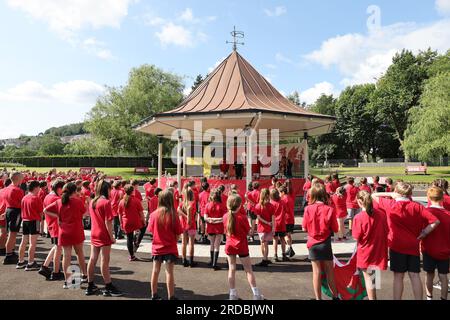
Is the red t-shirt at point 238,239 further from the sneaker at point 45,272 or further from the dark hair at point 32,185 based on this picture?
the dark hair at point 32,185

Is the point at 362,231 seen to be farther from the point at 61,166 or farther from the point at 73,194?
the point at 61,166

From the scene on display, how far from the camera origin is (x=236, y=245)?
5398 mm

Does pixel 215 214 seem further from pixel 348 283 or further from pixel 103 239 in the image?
pixel 348 283

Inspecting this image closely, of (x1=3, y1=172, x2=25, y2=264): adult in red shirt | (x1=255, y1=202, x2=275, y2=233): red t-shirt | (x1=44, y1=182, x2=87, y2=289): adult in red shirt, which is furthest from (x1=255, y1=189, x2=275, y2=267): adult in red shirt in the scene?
(x1=3, y1=172, x2=25, y2=264): adult in red shirt

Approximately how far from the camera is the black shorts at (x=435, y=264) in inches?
195

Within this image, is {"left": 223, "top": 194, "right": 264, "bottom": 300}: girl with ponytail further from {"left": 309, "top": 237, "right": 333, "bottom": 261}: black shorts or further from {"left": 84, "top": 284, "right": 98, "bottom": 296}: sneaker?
{"left": 84, "top": 284, "right": 98, "bottom": 296}: sneaker

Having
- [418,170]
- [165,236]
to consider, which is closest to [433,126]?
[418,170]

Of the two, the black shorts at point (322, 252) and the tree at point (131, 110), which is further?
the tree at point (131, 110)

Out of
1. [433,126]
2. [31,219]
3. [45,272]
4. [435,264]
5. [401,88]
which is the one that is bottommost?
[45,272]

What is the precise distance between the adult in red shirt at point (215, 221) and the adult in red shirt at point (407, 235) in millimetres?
3467

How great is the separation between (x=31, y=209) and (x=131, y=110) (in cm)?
3459

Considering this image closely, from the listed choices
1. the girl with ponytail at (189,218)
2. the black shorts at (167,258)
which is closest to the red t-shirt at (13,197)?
the girl with ponytail at (189,218)

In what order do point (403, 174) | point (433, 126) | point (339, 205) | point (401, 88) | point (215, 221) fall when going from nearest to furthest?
point (215, 221), point (339, 205), point (433, 126), point (403, 174), point (401, 88)

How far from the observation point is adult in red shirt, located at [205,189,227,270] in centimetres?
719
